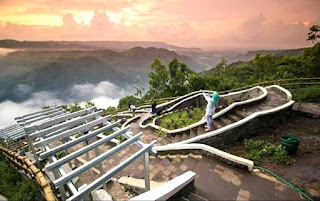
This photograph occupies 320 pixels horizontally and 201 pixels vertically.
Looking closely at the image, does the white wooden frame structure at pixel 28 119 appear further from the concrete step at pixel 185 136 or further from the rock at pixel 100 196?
the concrete step at pixel 185 136

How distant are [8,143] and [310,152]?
12.2 metres

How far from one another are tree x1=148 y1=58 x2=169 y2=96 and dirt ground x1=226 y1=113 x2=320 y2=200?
23.0 metres

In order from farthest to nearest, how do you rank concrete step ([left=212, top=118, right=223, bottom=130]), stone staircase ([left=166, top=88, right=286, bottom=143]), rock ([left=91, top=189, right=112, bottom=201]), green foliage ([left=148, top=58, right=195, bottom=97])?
green foliage ([left=148, top=58, right=195, bottom=97]) < stone staircase ([left=166, top=88, right=286, bottom=143]) < concrete step ([left=212, top=118, right=223, bottom=130]) < rock ([left=91, top=189, right=112, bottom=201])

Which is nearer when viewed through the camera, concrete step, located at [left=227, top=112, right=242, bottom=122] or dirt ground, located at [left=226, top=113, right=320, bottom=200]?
dirt ground, located at [left=226, top=113, right=320, bottom=200]

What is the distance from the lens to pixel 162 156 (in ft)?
21.1

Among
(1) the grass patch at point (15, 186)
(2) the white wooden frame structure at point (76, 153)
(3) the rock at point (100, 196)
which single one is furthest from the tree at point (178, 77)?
(3) the rock at point (100, 196)

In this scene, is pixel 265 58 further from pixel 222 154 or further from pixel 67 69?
pixel 67 69

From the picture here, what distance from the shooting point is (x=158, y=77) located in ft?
97.4

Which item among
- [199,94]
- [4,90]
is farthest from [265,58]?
[4,90]

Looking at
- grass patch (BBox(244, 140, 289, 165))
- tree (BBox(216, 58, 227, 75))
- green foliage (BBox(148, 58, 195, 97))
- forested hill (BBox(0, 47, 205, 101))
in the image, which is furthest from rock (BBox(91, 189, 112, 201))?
forested hill (BBox(0, 47, 205, 101))

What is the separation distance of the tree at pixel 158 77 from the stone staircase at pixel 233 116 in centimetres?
2113

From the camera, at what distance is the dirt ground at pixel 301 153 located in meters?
4.23

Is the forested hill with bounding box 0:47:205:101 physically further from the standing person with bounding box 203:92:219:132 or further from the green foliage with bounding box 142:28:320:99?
the standing person with bounding box 203:92:219:132

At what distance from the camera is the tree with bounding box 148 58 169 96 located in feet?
96.5
